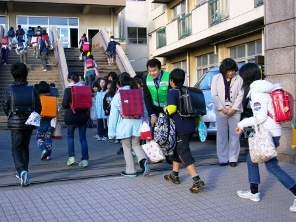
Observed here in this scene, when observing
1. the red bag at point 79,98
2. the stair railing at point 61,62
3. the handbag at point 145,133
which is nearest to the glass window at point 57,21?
the stair railing at point 61,62

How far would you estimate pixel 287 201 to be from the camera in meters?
5.44

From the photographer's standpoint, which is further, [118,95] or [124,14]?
[124,14]

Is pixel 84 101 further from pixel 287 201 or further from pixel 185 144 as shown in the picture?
pixel 287 201

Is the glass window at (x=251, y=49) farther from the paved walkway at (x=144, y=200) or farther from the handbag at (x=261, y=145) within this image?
the handbag at (x=261, y=145)

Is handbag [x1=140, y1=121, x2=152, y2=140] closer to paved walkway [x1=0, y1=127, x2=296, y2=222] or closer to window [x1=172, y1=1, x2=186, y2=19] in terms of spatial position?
paved walkway [x1=0, y1=127, x2=296, y2=222]

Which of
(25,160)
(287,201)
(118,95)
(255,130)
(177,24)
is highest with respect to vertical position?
(177,24)

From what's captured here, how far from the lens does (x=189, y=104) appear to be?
5641 mm

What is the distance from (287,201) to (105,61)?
63.1 ft

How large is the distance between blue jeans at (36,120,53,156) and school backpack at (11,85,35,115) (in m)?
2.56

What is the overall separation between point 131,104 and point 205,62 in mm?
18018

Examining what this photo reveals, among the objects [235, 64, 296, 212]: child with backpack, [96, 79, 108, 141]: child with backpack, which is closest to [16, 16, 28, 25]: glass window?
[96, 79, 108, 141]: child with backpack

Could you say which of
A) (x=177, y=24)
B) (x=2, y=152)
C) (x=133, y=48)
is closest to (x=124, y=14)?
(x=133, y=48)

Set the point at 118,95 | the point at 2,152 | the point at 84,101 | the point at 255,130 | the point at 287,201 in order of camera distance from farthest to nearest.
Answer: the point at 2,152 → the point at 84,101 → the point at 118,95 → the point at 287,201 → the point at 255,130

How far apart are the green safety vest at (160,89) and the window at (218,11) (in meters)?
13.3
